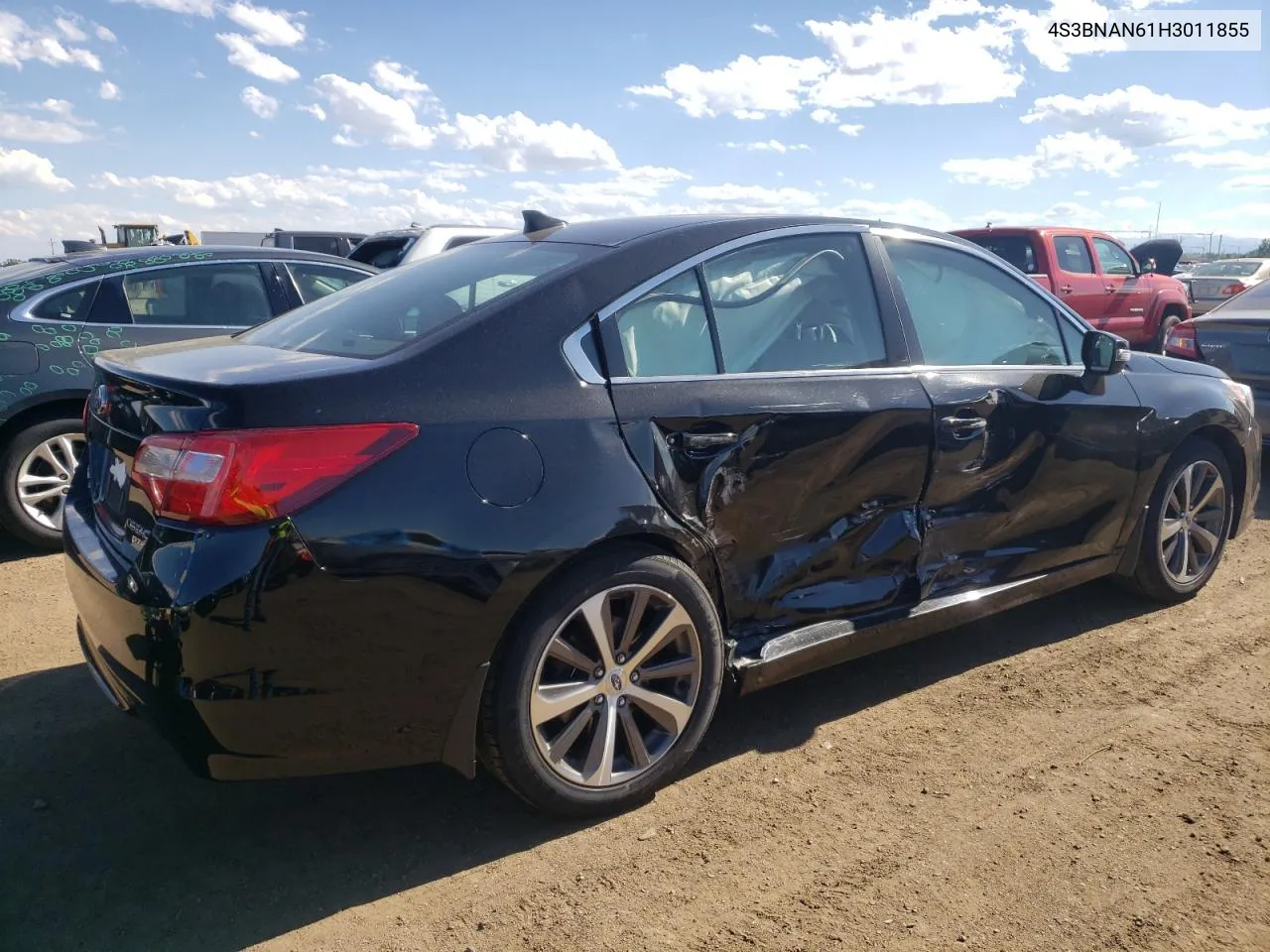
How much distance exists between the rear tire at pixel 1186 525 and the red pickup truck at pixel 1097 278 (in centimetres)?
701

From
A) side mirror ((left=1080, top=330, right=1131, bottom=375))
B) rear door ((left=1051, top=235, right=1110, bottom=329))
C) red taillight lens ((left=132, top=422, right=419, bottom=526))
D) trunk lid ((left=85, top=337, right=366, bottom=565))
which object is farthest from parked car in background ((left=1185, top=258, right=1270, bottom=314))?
red taillight lens ((left=132, top=422, right=419, bottom=526))

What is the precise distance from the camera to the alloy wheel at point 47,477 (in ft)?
17.7

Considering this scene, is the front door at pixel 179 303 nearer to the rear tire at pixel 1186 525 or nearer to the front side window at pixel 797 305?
the front side window at pixel 797 305

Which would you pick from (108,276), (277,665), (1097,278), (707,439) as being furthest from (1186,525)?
(1097,278)

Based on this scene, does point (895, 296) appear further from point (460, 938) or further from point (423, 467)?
point (460, 938)

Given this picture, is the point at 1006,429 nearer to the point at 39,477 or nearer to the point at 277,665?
the point at 277,665

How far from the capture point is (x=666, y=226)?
10.8 feet

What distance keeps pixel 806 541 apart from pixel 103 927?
2197mm

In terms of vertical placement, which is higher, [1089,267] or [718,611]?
[1089,267]

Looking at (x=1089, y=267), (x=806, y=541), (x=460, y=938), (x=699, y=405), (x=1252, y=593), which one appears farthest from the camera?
(x=1089, y=267)

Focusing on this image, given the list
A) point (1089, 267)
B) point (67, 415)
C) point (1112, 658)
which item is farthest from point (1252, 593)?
point (1089, 267)

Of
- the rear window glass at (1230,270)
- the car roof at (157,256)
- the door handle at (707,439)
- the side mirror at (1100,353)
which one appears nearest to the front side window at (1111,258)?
the rear window glass at (1230,270)

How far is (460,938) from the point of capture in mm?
2414

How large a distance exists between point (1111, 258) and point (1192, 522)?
9885 mm
